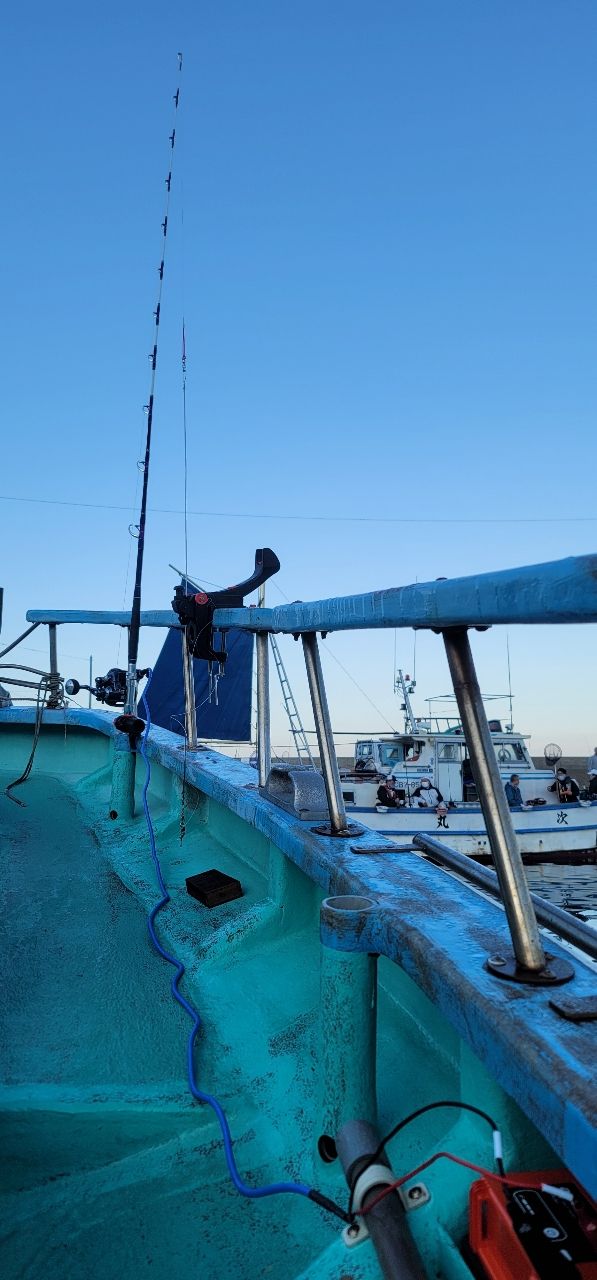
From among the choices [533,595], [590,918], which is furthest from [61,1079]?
[590,918]

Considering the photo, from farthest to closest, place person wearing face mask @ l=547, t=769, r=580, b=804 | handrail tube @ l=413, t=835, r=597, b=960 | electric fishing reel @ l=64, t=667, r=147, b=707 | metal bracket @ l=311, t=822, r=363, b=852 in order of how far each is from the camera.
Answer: person wearing face mask @ l=547, t=769, r=580, b=804, electric fishing reel @ l=64, t=667, r=147, b=707, metal bracket @ l=311, t=822, r=363, b=852, handrail tube @ l=413, t=835, r=597, b=960

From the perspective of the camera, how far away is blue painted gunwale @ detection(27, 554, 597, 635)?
0.99 meters

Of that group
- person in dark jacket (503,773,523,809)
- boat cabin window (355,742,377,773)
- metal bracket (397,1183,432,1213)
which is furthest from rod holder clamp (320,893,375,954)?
boat cabin window (355,742,377,773)

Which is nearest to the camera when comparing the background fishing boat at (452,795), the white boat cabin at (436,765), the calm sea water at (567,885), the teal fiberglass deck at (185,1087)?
the teal fiberglass deck at (185,1087)

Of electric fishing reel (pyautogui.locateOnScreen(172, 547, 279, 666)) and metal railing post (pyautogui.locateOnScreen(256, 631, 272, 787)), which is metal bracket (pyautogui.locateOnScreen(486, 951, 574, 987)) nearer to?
metal railing post (pyautogui.locateOnScreen(256, 631, 272, 787))

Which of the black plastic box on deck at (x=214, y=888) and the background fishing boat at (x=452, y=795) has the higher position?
the black plastic box on deck at (x=214, y=888)

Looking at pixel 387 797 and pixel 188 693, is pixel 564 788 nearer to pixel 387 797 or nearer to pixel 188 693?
pixel 387 797

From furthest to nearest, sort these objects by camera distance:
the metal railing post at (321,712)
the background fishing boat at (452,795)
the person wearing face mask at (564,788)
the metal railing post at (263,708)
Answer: the person wearing face mask at (564,788), the background fishing boat at (452,795), the metal railing post at (263,708), the metal railing post at (321,712)

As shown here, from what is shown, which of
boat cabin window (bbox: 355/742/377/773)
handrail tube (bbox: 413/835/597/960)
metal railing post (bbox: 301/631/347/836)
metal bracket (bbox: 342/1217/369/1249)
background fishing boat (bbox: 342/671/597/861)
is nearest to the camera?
metal bracket (bbox: 342/1217/369/1249)

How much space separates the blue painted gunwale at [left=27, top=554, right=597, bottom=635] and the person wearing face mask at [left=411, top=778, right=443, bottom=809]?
1693cm

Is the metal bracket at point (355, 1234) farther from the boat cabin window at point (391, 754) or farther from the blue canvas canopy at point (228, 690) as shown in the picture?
the boat cabin window at point (391, 754)

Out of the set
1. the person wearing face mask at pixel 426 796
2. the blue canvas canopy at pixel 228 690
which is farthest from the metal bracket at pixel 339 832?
the person wearing face mask at pixel 426 796

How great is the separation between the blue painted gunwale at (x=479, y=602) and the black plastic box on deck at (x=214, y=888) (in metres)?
1.73

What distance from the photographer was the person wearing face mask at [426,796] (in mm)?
18422
